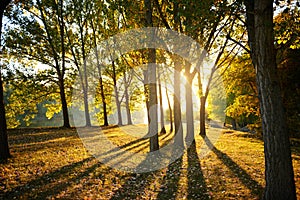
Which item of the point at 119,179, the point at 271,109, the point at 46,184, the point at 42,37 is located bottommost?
the point at 119,179

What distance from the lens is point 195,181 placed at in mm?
7848

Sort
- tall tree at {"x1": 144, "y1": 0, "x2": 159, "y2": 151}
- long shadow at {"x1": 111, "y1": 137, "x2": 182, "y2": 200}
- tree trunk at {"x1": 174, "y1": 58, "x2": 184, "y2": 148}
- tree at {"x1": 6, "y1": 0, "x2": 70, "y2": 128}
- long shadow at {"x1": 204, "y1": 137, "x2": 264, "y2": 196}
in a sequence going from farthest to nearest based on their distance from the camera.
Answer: tree at {"x1": 6, "y1": 0, "x2": 70, "y2": 128} < tree trunk at {"x1": 174, "y1": 58, "x2": 184, "y2": 148} < tall tree at {"x1": 144, "y1": 0, "x2": 159, "y2": 151} < long shadow at {"x1": 111, "y1": 137, "x2": 182, "y2": 200} < long shadow at {"x1": 204, "y1": 137, "x2": 264, "y2": 196}

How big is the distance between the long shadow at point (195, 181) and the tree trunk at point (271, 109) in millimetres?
2140

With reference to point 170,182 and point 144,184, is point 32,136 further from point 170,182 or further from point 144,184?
point 170,182

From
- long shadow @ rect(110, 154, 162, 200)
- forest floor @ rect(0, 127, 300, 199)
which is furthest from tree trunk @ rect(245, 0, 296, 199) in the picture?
long shadow @ rect(110, 154, 162, 200)

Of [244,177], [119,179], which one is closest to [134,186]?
[119,179]

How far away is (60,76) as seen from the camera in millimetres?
21688

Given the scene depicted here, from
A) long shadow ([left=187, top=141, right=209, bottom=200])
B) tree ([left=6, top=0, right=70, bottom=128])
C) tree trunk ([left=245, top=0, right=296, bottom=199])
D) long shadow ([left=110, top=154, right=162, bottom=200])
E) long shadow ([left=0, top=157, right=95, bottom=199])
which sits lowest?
long shadow ([left=187, top=141, right=209, bottom=200])

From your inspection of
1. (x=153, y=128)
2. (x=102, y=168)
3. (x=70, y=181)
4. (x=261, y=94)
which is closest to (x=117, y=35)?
(x=153, y=128)

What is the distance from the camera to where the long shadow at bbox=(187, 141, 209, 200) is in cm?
664

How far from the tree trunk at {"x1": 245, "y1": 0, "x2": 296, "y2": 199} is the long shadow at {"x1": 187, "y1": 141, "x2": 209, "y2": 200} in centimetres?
214

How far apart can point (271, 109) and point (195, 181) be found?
13.7 ft

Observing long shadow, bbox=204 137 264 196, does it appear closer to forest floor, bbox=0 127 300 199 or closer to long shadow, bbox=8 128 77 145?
forest floor, bbox=0 127 300 199

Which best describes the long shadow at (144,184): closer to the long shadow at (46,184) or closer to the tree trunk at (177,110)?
the long shadow at (46,184)
